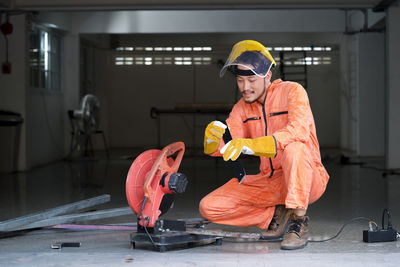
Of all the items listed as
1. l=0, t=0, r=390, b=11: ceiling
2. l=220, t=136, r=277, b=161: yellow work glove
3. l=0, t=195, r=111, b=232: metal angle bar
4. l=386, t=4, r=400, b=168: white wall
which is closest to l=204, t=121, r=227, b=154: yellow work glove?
l=220, t=136, r=277, b=161: yellow work glove

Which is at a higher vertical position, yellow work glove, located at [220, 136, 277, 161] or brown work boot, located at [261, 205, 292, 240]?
yellow work glove, located at [220, 136, 277, 161]

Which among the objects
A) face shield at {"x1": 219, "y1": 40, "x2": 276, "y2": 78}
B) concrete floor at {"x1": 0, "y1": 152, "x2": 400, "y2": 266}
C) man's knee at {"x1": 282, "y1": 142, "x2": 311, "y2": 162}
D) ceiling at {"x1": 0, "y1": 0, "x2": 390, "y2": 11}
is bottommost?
concrete floor at {"x1": 0, "y1": 152, "x2": 400, "y2": 266}

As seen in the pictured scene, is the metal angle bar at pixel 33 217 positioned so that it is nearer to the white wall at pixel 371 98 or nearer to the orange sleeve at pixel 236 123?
the orange sleeve at pixel 236 123

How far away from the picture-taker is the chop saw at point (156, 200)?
11.6ft

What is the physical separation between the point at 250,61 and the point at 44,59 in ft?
26.9

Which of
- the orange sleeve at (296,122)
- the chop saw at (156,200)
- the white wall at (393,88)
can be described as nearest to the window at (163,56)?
the white wall at (393,88)

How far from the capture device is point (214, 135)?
11.8ft

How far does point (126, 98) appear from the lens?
1638 cm

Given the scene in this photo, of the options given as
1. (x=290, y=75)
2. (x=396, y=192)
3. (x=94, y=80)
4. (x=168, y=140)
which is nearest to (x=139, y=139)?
(x=168, y=140)

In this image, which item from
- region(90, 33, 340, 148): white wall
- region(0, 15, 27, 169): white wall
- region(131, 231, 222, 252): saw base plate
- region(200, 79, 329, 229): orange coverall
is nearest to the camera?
region(131, 231, 222, 252): saw base plate

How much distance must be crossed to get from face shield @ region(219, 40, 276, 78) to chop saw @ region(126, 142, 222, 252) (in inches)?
25.0

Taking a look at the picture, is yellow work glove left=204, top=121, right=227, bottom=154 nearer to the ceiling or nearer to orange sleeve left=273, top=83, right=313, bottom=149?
orange sleeve left=273, top=83, right=313, bottom=149

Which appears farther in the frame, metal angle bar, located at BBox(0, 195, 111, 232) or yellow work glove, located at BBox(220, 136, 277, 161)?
metal angle bar, located at BBox(0, 195, 111, 232)

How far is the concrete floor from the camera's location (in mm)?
3336
